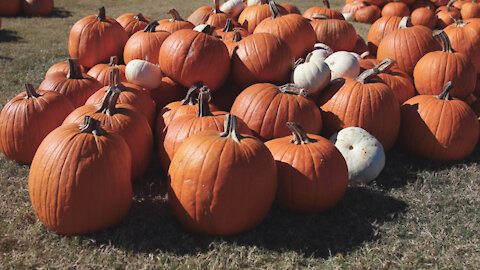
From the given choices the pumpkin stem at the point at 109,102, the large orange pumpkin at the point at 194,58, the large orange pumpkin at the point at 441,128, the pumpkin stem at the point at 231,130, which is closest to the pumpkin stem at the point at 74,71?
the large orange pumpkin at the point at 194,58

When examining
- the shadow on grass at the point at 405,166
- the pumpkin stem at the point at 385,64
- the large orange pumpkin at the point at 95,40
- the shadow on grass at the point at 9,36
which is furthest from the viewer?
the shadow on grass at the point at 9,36

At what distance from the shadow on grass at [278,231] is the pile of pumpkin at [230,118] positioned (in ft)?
0.28

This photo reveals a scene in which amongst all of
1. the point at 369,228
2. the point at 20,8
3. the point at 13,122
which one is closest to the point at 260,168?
the point at 369,228

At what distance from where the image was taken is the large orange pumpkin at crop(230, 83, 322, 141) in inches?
149

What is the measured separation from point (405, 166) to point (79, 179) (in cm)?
296

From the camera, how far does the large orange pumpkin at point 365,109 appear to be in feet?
13.3

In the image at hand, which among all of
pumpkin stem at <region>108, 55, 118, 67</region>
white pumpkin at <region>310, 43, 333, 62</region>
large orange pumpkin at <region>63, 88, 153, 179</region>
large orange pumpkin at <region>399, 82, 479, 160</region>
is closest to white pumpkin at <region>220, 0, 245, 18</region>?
white pumpkin at <region>310, 43, 333, 62</region>

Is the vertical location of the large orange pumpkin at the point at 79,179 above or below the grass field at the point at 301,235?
above

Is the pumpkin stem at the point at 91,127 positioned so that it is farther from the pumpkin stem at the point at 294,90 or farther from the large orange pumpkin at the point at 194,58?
the pumpkin stem at the point at 294,90

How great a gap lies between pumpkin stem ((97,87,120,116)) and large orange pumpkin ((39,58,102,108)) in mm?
1093

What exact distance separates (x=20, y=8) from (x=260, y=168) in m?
11.6

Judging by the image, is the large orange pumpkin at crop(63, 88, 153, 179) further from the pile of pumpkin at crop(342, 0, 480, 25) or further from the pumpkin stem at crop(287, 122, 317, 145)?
the pile of pumpkin at crop(342, 0, 480, 25)

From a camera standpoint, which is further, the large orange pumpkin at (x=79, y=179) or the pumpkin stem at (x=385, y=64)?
the pumpkin stem at (x=385, y=64)

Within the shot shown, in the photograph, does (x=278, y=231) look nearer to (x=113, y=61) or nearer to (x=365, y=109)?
(x=365, y=109)
